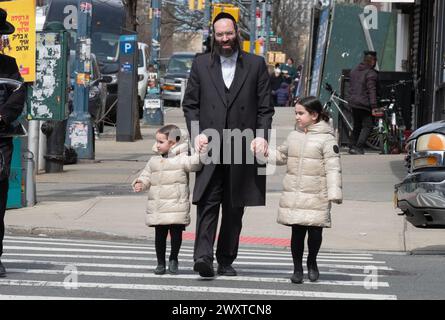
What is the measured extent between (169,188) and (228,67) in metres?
1.08

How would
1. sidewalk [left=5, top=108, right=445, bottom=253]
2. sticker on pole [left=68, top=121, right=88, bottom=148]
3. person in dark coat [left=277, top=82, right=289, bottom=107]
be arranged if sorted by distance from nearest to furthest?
sidewalk [left=5, top=108, right=445, bottom=253] → sticker on pole [left=68, top=121, right=88, bottom=148] → person in dark coat [left=277, top=82, right=289, bottom=107]

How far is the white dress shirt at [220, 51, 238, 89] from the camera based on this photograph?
8.62 meters

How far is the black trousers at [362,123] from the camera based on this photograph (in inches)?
797

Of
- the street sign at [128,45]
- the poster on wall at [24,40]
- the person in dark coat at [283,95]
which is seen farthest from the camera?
the person in dark coat at [283,95]

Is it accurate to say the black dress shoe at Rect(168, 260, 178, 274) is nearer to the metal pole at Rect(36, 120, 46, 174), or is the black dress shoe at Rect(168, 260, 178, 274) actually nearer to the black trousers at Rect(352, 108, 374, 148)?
the metal pole at Rect(36, 120, 46, 174)

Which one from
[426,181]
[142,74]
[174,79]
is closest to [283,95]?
[174,79]

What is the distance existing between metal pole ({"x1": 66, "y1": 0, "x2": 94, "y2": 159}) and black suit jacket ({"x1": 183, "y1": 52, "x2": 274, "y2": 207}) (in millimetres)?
11676

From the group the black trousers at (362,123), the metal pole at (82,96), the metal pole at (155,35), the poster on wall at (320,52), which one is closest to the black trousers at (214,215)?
the metal pole at (82,96)

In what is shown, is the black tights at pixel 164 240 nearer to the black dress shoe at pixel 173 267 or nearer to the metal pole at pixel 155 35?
the black dress shoe at pixel 173 267

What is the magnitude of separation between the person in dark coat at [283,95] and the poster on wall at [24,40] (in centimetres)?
3331

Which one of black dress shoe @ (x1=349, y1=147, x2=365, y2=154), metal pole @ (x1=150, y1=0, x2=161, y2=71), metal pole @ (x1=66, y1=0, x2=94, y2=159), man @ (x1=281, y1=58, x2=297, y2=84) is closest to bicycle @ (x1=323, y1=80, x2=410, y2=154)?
black dress shoe @ (x1=349, y1=147, x2=365, y2=154)

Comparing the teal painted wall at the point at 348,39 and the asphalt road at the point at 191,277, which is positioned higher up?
the teal painted wall at the point at 348,39
